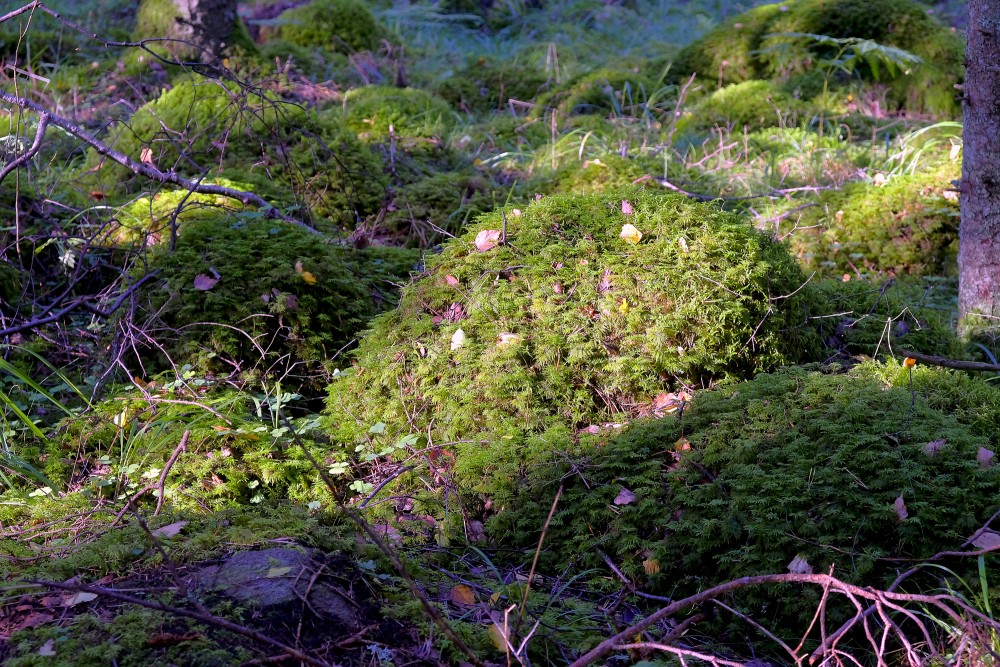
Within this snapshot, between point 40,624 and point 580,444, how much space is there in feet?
5.64

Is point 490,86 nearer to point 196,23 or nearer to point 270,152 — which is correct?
point 196,23

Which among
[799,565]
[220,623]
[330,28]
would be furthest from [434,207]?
[330,28]

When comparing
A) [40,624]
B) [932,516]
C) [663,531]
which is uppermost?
[40,624]

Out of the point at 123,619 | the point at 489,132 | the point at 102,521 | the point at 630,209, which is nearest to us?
the point at 123,619

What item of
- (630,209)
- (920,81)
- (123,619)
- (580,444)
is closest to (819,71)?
(920,81)

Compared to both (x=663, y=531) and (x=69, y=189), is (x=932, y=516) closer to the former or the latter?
(x=663, y=531)

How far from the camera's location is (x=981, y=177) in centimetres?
367

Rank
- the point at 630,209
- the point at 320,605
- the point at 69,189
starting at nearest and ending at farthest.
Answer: the point at 320,605, the point at 630,209, the point at 69,189

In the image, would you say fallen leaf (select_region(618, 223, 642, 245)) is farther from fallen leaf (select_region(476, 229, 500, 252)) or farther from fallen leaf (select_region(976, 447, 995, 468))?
fallen leaf (select_region(976, 447, 995, 468))

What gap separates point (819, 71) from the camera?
8031mm

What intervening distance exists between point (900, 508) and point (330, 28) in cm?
922

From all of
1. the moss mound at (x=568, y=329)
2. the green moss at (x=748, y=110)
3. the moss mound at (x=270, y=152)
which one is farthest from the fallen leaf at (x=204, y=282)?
the green moss at (x=748, y=110)

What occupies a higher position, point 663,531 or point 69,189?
point 69,189

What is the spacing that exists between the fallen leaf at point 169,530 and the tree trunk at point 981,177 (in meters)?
3.57
